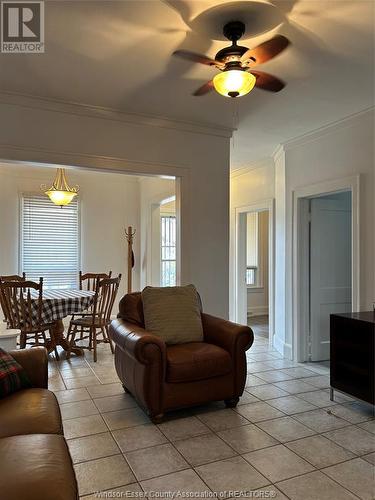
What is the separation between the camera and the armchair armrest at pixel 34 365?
226cm

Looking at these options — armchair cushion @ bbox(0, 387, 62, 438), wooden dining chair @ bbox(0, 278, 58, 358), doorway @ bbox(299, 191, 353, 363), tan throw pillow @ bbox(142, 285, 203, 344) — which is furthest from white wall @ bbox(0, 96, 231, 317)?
armchair cushion @ bbox(0, 387, 62, 438)

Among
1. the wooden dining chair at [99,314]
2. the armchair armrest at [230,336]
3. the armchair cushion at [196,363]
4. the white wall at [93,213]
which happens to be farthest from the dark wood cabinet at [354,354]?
the white wall at [93,213]

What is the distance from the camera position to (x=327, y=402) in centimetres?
338

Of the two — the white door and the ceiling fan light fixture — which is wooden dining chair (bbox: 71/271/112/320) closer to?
the white door

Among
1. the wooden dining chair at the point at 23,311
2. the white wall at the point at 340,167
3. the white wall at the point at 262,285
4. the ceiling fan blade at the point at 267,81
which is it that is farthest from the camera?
the white wall at the point at 262,285

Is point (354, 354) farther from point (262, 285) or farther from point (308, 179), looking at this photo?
point (262, 285)

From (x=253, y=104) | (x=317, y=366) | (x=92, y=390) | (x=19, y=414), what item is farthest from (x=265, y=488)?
(x=253, y=104)

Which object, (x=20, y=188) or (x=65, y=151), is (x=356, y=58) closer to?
(x=65, y=151)

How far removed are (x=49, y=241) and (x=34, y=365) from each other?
4.54 m

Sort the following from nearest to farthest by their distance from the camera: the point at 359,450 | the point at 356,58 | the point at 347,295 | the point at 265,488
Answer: the point at 265,488
the point at 359,450
the point at 356,58
the point at 347,295

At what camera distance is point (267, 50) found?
7.51 feet

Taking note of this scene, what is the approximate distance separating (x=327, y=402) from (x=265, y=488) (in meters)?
1.52

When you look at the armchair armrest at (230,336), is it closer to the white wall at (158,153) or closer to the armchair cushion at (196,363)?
the armchair cushion at (196,363)

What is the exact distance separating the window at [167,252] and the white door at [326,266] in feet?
11.0
